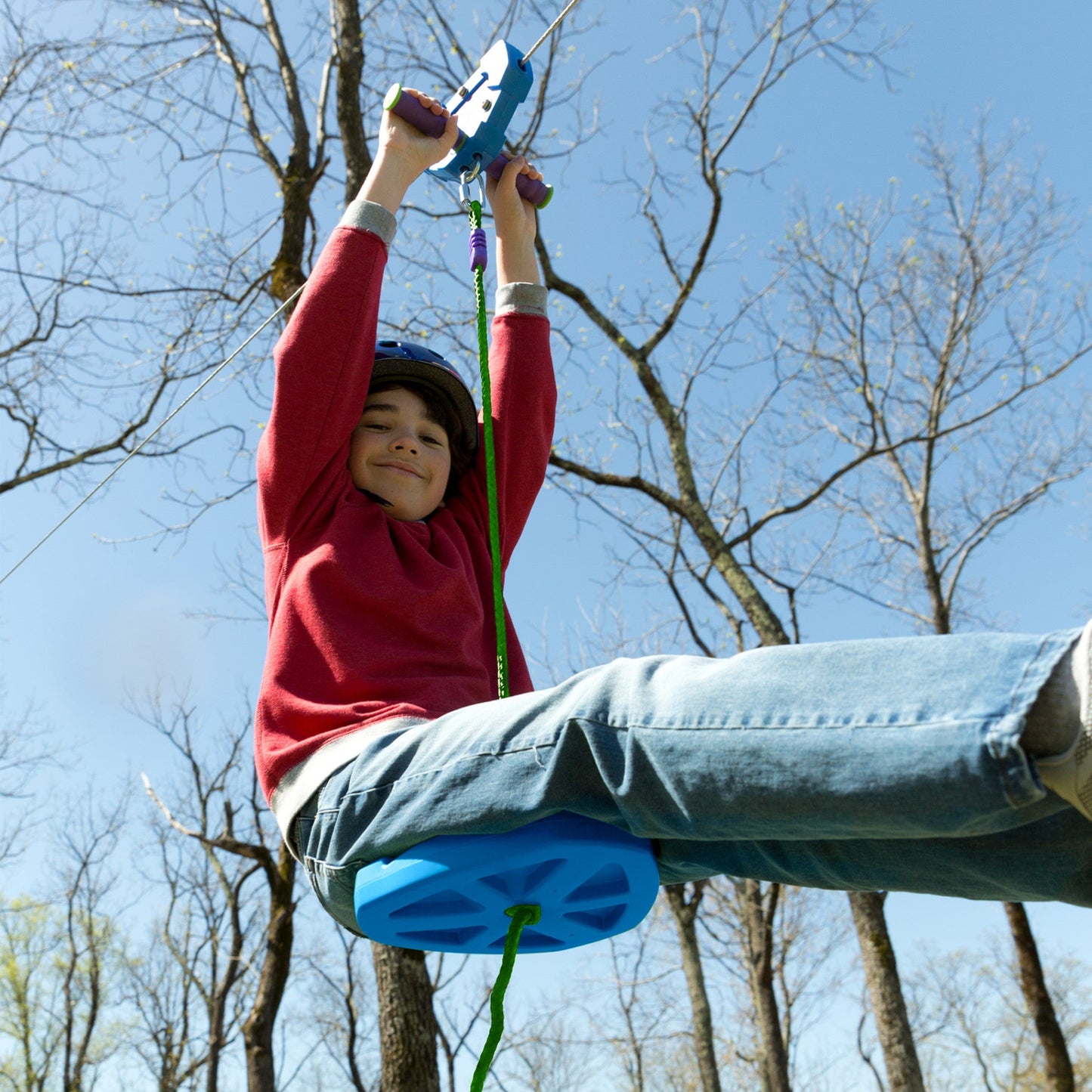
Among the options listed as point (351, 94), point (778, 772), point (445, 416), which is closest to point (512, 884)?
point (778, 772)

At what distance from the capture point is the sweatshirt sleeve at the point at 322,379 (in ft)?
6.32

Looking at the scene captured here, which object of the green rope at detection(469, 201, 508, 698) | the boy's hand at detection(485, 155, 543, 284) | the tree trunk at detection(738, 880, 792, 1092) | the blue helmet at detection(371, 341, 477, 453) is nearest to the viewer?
the green rope at detection(469, 201, 508, 698)

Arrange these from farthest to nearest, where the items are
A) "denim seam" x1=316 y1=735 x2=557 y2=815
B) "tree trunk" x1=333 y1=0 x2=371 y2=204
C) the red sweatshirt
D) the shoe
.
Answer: "tree trunk" x1=333 y1=0 x2=371 y2=204 < the red sweatshirt < "denim seam" x1=316 y1=735 x2=557 y2=815 < the shoe

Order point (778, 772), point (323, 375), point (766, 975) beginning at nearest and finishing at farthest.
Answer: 1. point (778, 772)
2. point (323, 375)
3. point (766, 975)

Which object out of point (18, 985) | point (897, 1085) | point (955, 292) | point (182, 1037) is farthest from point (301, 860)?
point (18, 985)

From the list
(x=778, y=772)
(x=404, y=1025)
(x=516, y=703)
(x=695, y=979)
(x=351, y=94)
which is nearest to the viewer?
(x=778, y=772)

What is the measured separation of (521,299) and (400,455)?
588 millimetres

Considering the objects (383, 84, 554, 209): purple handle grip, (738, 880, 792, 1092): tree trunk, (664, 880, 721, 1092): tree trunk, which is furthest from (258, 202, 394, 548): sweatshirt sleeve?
(664, 880, 721, 1092): tree trunk

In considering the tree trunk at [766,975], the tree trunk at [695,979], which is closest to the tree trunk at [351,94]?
the tree trunk at [766,975]

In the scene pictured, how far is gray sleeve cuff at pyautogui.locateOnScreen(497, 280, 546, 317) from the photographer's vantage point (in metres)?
2.43

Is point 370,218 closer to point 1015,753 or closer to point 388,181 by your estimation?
point 388,181

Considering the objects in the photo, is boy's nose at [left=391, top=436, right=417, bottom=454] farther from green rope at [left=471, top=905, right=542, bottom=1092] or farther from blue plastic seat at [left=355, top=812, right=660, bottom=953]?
green rope at [left=471, top=905, right=542, bottom=1092]

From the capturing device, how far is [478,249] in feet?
7.20

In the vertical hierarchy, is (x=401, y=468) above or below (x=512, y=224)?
below
